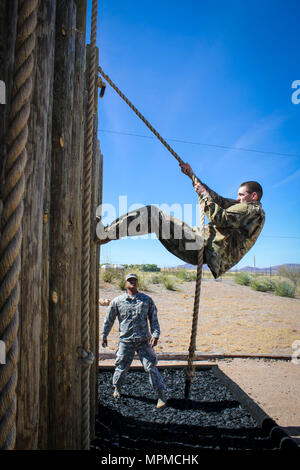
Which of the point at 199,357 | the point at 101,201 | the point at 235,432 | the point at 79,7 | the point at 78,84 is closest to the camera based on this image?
the point at 78,84

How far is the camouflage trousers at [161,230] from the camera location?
2.91m

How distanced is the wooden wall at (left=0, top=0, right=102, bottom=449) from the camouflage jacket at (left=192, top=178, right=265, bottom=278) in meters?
1.71

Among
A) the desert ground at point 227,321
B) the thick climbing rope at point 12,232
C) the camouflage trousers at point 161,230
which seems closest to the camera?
the thick climbing rope at point 12,232

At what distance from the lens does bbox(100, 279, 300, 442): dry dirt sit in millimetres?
4758

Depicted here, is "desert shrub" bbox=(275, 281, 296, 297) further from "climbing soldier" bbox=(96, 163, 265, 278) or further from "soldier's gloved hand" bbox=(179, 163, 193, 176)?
"soldier's gloved hand" bbox=(179, 163, 193, 176)

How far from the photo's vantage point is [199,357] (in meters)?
6.24

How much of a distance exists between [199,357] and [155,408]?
2304mm

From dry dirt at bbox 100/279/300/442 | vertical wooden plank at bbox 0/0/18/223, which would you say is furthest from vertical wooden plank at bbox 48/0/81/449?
dry dirt at bbox 100/279/300/442

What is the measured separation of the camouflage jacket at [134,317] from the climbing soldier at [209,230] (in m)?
1.64

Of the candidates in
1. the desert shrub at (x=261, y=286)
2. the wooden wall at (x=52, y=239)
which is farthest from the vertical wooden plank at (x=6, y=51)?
the desert shrub at (x=261, y=286)

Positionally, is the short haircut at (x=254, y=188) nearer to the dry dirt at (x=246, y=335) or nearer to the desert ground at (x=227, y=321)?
the dry dirt at (x=246, y=335)

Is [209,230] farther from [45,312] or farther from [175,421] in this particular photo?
[175,421]
